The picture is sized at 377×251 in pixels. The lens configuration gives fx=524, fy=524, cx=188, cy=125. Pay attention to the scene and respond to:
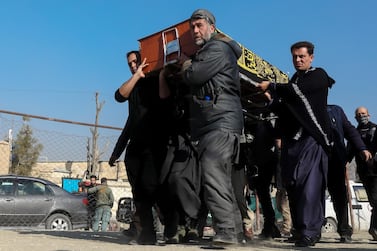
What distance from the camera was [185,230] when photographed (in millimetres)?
5410

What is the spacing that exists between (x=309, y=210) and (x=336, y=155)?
125cm

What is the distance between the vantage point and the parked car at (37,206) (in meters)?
12.5

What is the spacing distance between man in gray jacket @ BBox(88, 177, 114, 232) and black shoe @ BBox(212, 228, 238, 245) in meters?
10.4

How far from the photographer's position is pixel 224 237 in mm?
3898

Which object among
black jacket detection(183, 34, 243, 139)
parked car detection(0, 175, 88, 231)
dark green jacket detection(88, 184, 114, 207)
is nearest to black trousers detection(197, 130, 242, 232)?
black jacket detection(183, 34, 243, 139)

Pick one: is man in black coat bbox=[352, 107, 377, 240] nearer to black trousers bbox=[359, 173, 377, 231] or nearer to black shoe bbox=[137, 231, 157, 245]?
black trousers bbox=[359, 173, 377, 231]

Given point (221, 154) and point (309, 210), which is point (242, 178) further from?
point (221, 154)

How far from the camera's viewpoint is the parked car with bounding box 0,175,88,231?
12.5 meters

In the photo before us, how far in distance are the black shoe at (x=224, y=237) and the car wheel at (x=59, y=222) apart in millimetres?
9876

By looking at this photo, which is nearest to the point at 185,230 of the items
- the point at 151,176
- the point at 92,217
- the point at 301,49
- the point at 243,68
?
the point at 151,176

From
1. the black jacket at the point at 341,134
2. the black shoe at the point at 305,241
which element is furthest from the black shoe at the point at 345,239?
the black shoe at the point at 305,241

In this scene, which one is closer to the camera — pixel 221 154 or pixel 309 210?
pixel 221 154

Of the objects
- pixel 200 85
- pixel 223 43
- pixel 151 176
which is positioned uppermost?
pixel 223 43

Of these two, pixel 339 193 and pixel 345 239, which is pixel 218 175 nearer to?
pixel 339 193
